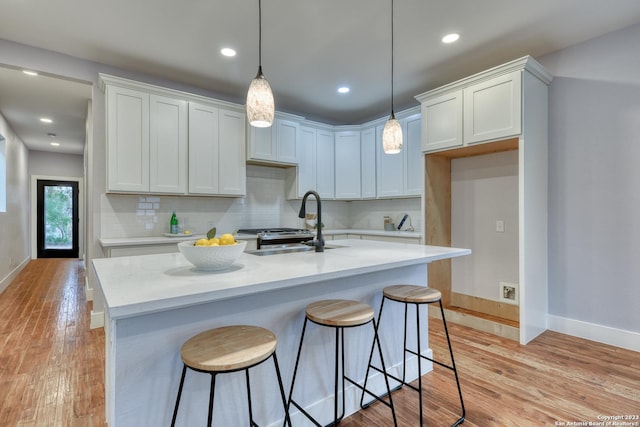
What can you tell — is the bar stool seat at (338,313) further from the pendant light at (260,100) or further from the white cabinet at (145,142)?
the white cabinet at (145,142)

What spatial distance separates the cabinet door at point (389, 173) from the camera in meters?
4.19

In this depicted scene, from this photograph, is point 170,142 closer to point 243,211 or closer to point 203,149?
point 203,149

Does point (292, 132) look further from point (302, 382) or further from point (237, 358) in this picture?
point (237, 358)

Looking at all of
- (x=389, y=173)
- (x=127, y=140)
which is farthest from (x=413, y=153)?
(x=127, y=140)

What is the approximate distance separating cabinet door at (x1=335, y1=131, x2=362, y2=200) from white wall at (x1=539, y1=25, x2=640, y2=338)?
92.9 inches

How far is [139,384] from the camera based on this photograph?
1.22 m

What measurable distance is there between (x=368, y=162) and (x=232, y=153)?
191 centimetres

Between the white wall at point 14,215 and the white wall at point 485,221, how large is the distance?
6.21 m

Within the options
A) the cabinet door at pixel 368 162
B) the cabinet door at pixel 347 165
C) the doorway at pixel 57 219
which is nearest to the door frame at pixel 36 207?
the doorway at pixel 57 219

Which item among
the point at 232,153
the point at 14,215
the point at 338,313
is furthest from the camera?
the point at 14,215

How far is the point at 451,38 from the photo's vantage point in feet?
9.30

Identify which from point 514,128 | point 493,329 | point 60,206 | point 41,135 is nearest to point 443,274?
point 493,329

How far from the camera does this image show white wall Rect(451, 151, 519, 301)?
3.23 m

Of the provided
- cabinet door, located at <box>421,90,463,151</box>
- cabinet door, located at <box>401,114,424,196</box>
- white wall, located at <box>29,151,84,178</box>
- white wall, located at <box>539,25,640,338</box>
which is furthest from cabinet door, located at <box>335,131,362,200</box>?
white wall, located at <box>29,151,84,178</box>
